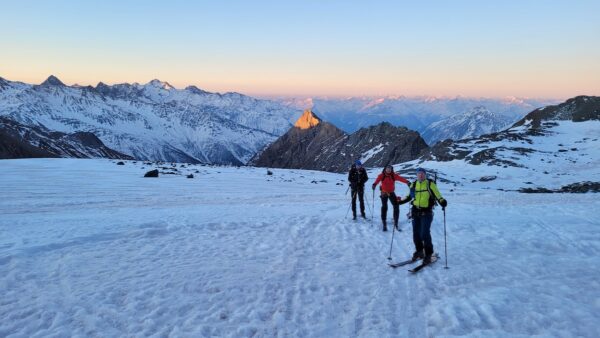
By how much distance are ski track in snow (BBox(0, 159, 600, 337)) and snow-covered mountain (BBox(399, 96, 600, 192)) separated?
110 ft

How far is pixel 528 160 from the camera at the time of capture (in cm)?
6731

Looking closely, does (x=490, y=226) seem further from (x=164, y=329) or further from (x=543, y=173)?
(x=543, y=173)

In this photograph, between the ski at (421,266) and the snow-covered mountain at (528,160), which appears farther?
the snow-covered mountain at (528,160)

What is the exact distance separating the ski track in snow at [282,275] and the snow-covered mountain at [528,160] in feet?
110

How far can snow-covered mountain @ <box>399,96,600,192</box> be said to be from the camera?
52.4 metres

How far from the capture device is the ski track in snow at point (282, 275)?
28.6 ft

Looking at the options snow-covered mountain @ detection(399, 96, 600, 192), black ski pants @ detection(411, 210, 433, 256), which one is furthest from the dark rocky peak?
black ski pants @ detection(411, 210, 433, 256)

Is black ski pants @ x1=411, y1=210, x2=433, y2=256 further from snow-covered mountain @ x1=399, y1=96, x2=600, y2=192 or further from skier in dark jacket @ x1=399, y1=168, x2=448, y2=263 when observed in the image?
snow-covered mountain @ x1=399, y1=96, x2=600, y2=192

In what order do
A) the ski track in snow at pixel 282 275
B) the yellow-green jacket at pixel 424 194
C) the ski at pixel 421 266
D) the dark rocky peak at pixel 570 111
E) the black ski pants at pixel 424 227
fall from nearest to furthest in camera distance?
the ski track in snow at pixel 282 275
the ski at pixel 421 266
the yellow-green jacket at pixel 424 194
the black ski pants at pixel 424 227
the dark rocky peak at pixel 570 111

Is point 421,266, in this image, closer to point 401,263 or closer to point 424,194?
point 401,263

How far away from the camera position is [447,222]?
19.0 metres

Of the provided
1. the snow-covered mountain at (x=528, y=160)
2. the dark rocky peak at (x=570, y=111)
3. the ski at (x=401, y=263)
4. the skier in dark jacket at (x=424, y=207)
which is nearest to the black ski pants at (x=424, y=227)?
the skier in dark jacket at (x=424, y=207)

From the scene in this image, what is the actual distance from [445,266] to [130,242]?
10.4m

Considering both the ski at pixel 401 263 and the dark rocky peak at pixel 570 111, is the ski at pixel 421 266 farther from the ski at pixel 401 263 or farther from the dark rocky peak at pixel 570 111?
the dark rocky peak at pixel 570 111
